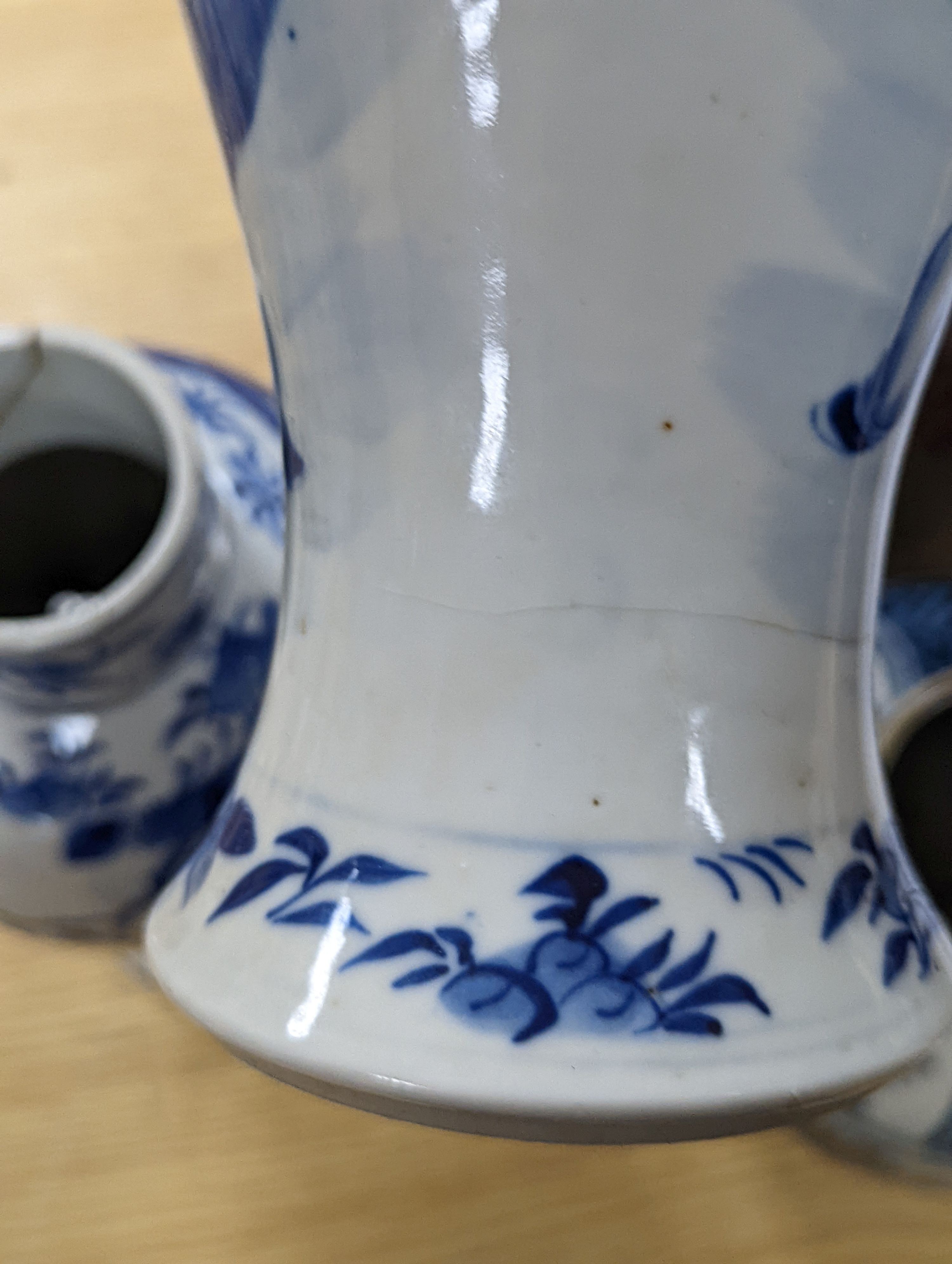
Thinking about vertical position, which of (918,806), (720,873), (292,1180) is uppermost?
(720,873)

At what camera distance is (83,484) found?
297 mm

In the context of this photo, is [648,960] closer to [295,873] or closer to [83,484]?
[295,873]

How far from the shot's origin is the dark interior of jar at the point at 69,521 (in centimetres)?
29

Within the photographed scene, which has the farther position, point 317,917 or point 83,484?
point 83,484

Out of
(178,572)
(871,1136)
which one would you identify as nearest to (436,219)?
(178,572)

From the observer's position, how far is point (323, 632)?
17cm

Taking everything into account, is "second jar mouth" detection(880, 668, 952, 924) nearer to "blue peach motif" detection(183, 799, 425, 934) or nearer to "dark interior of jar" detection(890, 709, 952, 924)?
"dark interior of jar" detection(890, 709, 952, 924)

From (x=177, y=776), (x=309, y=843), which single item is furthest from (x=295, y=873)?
(x=177, y=776)

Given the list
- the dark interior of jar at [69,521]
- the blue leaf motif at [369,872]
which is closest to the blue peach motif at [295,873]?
the blue leaf motif at [369,872]

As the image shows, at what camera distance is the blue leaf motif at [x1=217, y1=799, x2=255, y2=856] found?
17 centimetres

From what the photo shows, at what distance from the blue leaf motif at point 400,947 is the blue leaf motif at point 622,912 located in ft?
0.06

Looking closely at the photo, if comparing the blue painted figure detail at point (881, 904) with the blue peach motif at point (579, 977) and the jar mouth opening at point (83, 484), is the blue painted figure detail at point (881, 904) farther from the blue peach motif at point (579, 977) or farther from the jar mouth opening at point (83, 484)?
the jar mouth opening at point (83, 484)

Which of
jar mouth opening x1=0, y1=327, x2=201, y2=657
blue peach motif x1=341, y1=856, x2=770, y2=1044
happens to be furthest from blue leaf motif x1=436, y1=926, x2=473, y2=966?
jar mouth opening x1=0, y1=327, x2=201, y2=657

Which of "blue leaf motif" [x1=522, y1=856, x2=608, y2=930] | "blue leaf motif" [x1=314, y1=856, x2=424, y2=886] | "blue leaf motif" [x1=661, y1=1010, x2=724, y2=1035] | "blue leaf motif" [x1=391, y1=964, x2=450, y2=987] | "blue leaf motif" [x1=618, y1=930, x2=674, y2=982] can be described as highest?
"blue leaf motif" [x1=522, y1=856, x2=608, y2=930]
